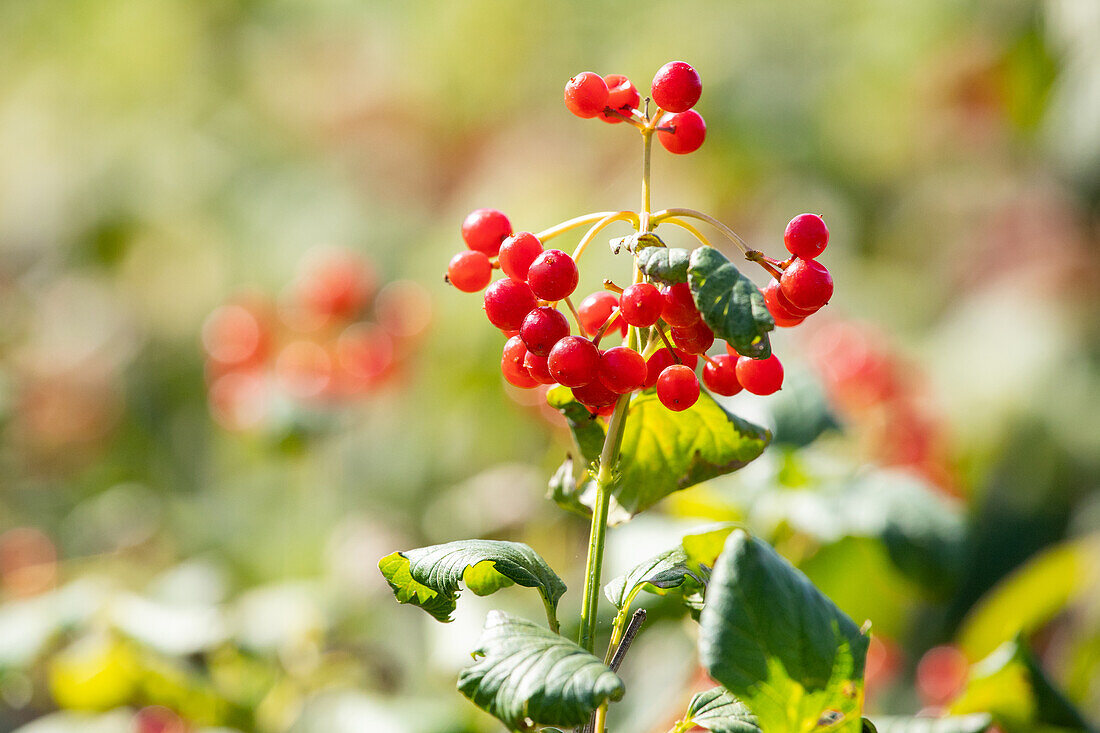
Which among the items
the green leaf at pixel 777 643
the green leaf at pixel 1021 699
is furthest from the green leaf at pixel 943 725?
the green leaf at pixel 777 643

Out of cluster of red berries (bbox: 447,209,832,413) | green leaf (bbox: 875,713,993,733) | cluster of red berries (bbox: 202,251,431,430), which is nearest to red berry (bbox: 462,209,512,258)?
cluster of red berries (bbox: 447,209,832,413)

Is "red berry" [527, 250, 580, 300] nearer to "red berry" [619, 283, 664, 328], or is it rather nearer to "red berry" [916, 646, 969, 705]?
"red berry" [619, 283, 664, 328]

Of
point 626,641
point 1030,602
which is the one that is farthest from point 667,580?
point 1030,602

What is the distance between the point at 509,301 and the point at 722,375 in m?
0.11

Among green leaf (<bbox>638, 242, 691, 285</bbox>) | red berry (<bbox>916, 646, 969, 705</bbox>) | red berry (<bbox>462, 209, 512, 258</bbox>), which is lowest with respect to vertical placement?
red berry (<bbox>916, 646, 969, 705</bbox>)

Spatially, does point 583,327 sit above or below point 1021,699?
above

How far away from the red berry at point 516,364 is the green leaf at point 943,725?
32 centimetres

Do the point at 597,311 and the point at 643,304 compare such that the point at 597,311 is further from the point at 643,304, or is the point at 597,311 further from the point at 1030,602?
the point at 1030,602

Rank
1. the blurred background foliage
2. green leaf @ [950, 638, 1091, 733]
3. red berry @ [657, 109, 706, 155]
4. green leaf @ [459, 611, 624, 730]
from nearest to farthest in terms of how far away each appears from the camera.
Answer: green leaf @ [459, 611, 624, 730], red berry @ [657, 109, 706, 155], green leaf @ [950, 638, 1091, 733], the blurred background foliage

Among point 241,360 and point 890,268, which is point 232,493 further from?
point 890,268

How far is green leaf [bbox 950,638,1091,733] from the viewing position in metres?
0.56

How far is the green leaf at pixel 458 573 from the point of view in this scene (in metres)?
0.40

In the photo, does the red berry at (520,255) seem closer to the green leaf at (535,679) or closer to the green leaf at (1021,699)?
the green leaf at (535,679)

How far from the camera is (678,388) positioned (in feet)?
1.29
